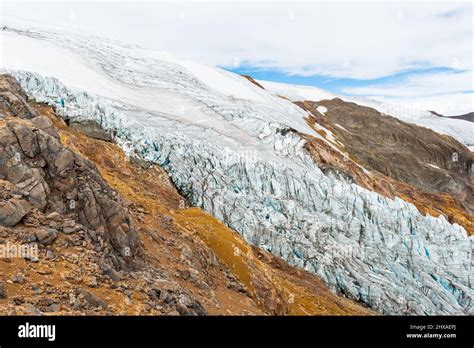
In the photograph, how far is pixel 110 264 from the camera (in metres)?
16.6

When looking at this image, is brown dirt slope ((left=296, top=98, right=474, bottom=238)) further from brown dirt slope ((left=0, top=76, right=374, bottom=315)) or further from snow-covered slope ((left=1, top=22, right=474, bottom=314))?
brown dirt slope ((left=0, top=76, right=374, bottom=315))

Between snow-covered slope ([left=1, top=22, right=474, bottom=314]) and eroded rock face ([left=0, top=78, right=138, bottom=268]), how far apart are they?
23997 millimetres

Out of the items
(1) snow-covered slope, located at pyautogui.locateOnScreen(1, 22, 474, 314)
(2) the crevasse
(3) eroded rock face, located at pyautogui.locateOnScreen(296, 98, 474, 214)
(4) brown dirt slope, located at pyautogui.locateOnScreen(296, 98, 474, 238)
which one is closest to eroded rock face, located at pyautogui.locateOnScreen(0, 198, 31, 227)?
(1) snow-covered slope, located at pyautogui.locateOnScreen(1, 22, 474, 314)

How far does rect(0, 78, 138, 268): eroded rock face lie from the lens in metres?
15.8

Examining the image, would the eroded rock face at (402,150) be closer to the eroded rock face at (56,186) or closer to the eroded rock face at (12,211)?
the eroded rock face at (56,186)

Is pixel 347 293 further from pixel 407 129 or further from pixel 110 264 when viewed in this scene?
pixel 407 129

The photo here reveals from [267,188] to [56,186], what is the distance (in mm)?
34829

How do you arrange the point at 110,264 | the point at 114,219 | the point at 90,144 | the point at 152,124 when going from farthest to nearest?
the point at 152,124 → the point at 90,144 → the point at 114,219 → the point at 110,264

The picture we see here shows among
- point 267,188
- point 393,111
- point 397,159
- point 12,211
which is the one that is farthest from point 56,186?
point 393,111

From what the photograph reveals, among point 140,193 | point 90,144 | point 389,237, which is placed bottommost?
point 389,237

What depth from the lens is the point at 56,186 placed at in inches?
679

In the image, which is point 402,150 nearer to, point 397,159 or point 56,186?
point 397,159

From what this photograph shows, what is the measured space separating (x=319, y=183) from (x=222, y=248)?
27362 mm

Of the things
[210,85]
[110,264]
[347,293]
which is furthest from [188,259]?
[210,85]
